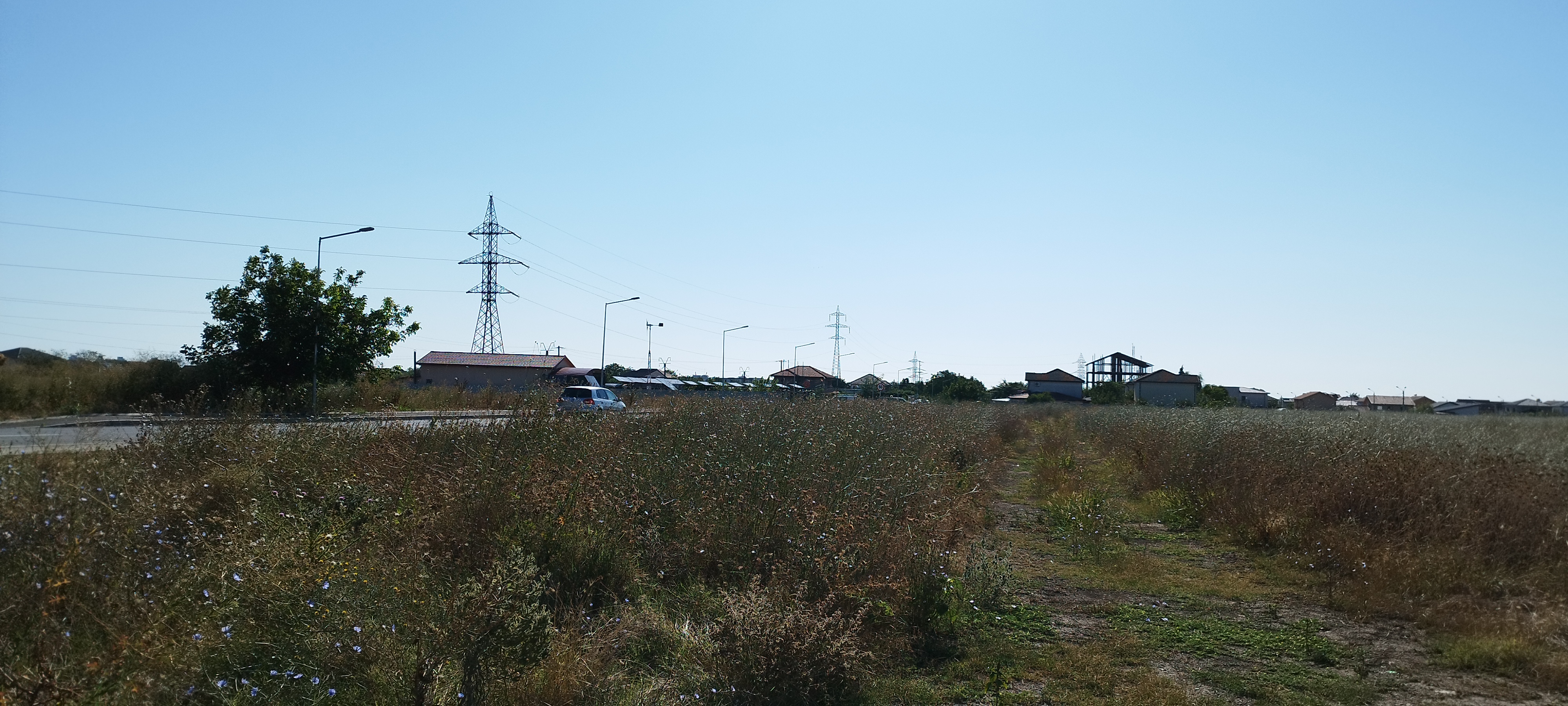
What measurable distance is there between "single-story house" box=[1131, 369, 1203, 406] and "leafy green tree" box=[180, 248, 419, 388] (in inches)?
1720

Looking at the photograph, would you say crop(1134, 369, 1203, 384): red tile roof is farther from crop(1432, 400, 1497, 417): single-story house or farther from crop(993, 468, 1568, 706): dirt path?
crop(993, 468, 1568, 706): dirt path

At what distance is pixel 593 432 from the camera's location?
356 inches

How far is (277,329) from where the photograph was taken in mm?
26547

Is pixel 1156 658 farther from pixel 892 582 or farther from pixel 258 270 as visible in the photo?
pixel 258 270

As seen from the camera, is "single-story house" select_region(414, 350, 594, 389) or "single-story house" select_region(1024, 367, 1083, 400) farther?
"single-story house" select_region(1024, 367, 1083, 400)

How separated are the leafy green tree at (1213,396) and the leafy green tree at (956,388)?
1339cm

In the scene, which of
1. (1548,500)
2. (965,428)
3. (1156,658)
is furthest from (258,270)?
(1548,500)

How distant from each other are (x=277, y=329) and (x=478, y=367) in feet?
95.5

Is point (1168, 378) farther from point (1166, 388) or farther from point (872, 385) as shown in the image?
point (872, 385)

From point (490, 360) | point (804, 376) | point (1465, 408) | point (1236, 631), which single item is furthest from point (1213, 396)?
point (1236, 631)

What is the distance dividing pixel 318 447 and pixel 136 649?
197 inches

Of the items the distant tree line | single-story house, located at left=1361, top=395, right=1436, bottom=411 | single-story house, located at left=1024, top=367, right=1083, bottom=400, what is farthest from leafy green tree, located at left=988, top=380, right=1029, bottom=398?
the distant tree line

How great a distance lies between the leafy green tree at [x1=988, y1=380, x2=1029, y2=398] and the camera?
271 ft

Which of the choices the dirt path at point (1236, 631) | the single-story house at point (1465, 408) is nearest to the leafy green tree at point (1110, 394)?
the single-story house at point (1465, 408)
